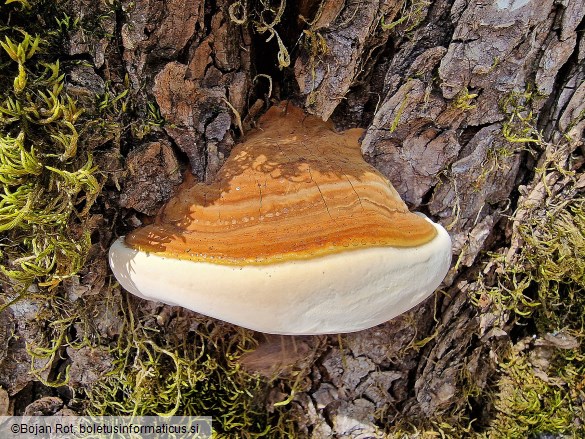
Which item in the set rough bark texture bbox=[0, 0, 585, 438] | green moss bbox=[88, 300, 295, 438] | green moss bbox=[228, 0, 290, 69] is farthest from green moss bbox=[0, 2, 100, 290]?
green moss bbox=[228, 0, 290, 69]

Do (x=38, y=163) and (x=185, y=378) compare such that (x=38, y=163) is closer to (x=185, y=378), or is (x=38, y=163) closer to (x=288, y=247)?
(x=288, y=247)

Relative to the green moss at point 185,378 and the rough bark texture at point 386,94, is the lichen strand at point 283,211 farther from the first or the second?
the green moss at point 185,378

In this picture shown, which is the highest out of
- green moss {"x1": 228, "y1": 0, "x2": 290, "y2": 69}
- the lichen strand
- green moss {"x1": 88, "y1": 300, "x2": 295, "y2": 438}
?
green moss {"x1": 228, "y1": 0, "x2": 290, "y2": 69}

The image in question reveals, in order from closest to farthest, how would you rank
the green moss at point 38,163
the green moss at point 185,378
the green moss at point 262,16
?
the green moss at point 38,163 → the green moss at point 262,16 → the green moss at point 185,378

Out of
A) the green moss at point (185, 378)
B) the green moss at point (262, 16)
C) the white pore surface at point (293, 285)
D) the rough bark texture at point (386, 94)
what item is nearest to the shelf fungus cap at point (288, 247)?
the white pore surface at point (293, 285)

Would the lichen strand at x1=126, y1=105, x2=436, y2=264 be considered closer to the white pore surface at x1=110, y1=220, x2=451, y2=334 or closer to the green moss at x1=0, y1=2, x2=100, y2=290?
the white pore surface at x1=110, y1=220, x2=451, y2=334

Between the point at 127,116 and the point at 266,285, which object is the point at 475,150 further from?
the point at 127,116
